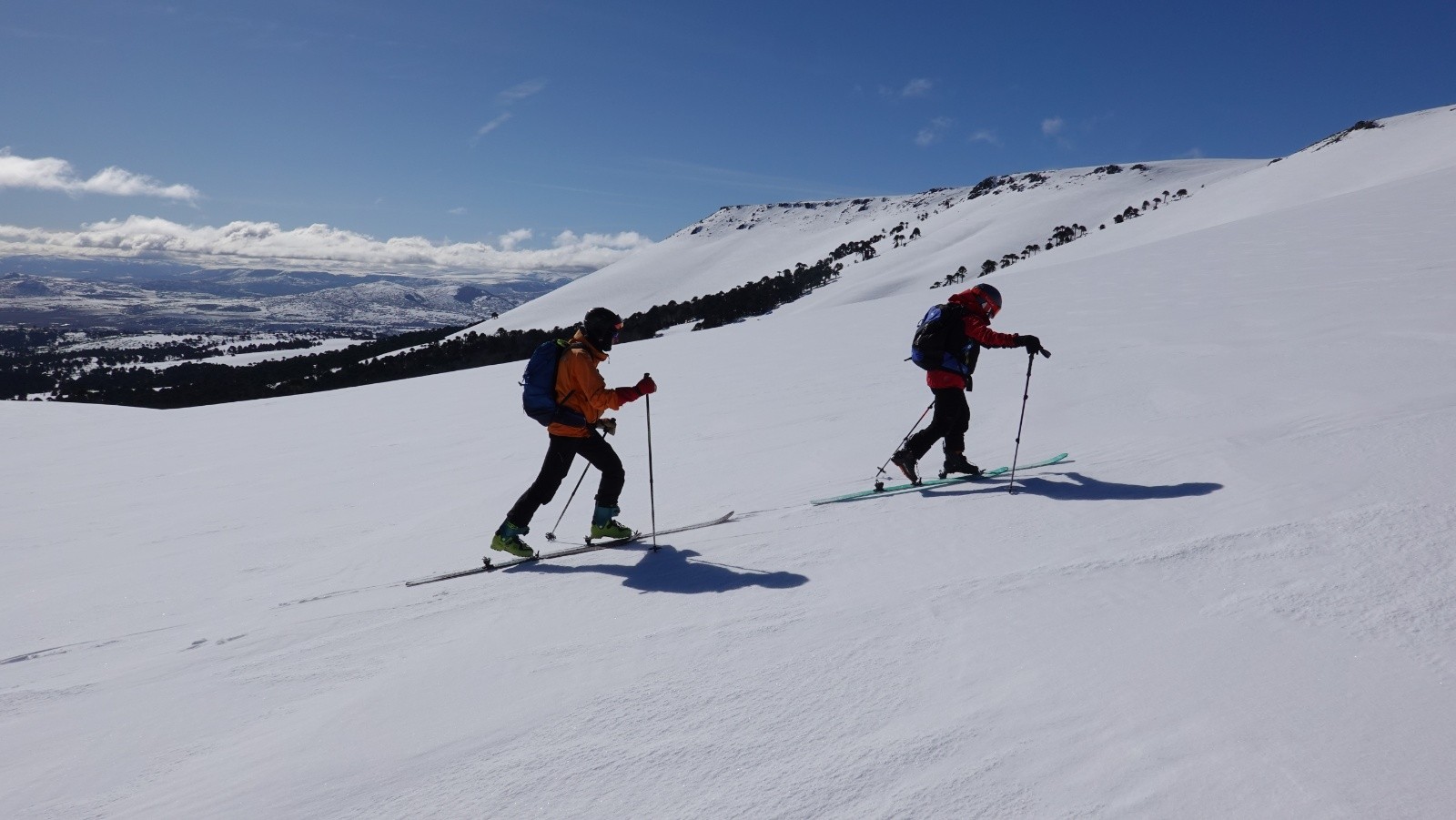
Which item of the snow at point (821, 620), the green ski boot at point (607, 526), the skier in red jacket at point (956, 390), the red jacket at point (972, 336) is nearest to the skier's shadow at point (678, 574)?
the snow at point (821, 620)

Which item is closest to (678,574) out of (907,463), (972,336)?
(907,463)

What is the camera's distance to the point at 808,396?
11.0m

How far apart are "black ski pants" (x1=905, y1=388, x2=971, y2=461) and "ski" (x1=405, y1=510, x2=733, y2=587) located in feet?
5.39

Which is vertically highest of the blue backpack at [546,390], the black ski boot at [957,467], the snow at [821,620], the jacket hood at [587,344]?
the jacket hood at [587,344]

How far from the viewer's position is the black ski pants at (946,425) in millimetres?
6176

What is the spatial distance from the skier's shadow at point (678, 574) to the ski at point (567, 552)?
0.45 ft

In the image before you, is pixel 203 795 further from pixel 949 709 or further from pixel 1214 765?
pixel 1214 765

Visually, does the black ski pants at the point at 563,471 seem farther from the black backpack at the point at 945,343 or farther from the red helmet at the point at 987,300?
the red helmet at the point at 987,300

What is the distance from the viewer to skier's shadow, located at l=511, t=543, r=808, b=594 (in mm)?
4328

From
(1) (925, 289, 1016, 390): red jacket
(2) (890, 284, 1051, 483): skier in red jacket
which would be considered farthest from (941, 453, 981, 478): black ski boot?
(1) (925, 289, 1016, 390): red jacket

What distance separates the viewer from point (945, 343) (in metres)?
6.10

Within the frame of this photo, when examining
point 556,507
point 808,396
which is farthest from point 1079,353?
point 556,507

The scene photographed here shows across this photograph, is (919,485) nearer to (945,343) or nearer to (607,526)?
(945,343)

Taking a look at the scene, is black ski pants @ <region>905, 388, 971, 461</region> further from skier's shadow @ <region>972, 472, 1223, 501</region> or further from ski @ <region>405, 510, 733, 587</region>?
ski @ <region>405, 510, 733, 587</region>
